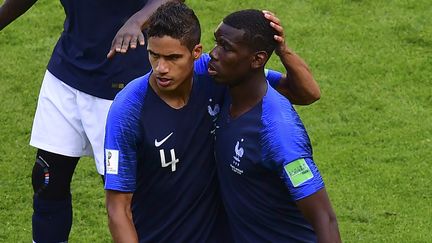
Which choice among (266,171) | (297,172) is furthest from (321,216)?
(266,171)

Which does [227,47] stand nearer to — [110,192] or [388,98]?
[110,192]

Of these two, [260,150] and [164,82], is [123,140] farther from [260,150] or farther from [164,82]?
[260,150]

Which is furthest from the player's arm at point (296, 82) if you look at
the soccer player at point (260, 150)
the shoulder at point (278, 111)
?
the shoulder at point (278, 111)

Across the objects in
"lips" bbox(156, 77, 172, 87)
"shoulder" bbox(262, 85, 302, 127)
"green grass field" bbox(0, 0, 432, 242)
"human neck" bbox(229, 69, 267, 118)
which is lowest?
"green grass field" bbox(0, 0, 432, 242)

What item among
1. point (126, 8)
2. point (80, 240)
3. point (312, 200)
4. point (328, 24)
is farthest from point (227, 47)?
point (328, 24)

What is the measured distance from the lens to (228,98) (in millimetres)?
5875

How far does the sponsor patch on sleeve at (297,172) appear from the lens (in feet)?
17.9

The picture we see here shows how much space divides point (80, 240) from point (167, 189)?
2224mm

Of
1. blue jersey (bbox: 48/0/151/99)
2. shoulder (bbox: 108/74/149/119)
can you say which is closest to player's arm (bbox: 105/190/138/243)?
shoulder (bbox: 108/74/149/119)

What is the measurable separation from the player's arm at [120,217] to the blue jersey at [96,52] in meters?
1.44

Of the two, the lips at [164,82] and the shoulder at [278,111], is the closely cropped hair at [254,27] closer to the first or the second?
the shoulder at [278,111]

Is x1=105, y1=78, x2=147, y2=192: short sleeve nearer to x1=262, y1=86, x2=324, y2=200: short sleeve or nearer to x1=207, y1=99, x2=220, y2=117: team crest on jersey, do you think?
x1=207, y1=99, x2=220, y2=117: team crest on jersey

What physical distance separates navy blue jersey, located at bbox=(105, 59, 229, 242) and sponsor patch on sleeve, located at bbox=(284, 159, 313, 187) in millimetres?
603

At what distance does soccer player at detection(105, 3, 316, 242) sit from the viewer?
5762 mm
